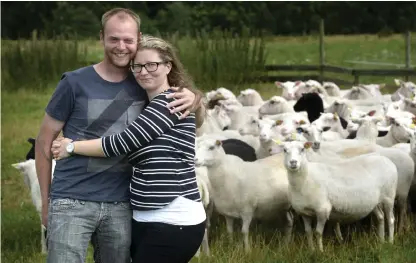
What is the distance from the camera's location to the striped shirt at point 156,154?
3.50 metres

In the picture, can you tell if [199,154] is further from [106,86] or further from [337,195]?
[106,86]

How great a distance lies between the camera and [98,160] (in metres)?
3.59

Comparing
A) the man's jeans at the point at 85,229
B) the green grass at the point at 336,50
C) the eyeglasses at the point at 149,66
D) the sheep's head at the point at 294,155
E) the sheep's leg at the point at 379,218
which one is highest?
the eyeglasses at the point at 149,66

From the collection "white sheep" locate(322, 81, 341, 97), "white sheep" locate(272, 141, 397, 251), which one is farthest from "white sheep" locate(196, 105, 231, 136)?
"white sheep" locate(322, 81, 341, 97)

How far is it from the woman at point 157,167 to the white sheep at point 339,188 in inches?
122

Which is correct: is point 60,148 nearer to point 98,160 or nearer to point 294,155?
point 98,160

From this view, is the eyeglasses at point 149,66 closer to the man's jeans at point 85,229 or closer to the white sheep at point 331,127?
the man's jeans at point 85,229

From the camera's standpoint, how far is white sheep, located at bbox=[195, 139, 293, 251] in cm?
719

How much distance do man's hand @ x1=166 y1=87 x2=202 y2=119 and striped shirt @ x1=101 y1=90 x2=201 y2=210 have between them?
0.03m

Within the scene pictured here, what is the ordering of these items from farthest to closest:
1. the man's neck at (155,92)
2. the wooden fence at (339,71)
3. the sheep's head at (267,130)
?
the wooden fence at (339,71) → the sheep's head at (267,130) → the man's neck at (155,92)

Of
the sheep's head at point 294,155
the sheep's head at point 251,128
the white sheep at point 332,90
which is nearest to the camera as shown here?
the sheep's head at point 294,155

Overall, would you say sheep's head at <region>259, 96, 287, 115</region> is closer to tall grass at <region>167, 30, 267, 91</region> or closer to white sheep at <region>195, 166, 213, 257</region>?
white sheep at <region>195, 166, 213, 257</region>

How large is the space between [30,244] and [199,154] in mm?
1857

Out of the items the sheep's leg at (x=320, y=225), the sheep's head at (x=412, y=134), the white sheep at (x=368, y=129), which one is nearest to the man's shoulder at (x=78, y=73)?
the sheep's leg at (x=320, y=225)
